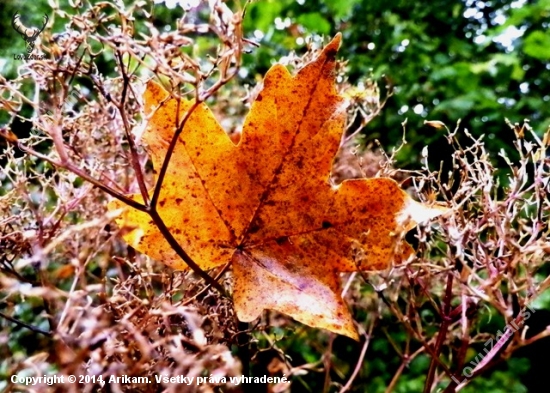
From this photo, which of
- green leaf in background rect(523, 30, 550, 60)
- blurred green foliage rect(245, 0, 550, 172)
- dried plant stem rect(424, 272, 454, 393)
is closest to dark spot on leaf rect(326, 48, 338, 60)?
dried plant stem rect(424, 272, 454, 393)

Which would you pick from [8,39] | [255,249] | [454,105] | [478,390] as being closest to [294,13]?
[454,105]

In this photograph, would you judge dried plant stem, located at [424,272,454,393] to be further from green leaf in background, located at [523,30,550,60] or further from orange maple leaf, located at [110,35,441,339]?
green leaf in background, located at [523,30,550,60]

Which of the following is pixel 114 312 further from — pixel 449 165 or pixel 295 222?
pixel 449 165

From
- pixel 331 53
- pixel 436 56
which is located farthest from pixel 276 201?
pixel 436 56

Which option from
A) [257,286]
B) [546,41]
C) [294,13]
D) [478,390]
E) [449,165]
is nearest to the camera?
[257,286]

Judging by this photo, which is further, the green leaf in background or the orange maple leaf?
the green leaf in background

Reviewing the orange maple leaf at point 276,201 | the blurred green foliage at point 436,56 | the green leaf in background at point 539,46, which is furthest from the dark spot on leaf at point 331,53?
the green leaf in background at point 539,46

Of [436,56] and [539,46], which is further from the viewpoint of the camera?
[436,56]

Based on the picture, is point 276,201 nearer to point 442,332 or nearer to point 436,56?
point 442,332
